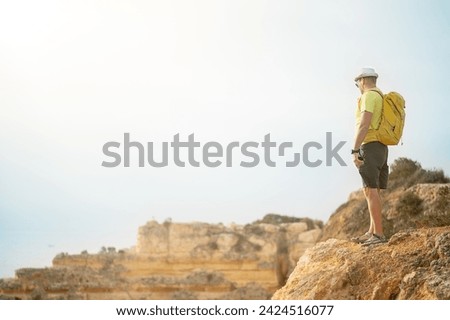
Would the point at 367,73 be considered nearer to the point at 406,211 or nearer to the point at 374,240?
the point at 374,240

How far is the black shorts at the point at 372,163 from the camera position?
8.09 meters

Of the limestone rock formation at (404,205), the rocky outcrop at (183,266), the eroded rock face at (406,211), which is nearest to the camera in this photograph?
the eroded rock face at (406,211)

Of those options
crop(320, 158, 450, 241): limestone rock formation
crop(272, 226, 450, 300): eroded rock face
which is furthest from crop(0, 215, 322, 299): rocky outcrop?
crop(272, 226, 450, 300): eroded rock face

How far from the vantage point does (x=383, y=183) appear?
842cm

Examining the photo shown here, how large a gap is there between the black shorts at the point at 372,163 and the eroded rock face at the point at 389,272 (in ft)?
2.08

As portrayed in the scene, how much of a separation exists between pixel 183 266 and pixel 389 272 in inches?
958

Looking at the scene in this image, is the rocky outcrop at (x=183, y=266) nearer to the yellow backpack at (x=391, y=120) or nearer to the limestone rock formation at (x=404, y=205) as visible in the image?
the limestone rock formation at (x=404, y=205)

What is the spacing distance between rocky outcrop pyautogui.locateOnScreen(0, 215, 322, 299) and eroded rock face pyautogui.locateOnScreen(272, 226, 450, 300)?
68.4 feet

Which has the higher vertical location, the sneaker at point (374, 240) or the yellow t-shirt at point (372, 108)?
the yellow t-shirt at point (372, 108)

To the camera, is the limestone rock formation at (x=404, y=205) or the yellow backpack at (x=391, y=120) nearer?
the yellow backpack at (x=391, y=120)

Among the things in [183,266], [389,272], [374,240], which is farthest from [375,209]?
[183,266]

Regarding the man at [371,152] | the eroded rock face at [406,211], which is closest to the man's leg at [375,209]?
the man at [371,152]

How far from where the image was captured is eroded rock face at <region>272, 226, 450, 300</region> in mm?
7020
